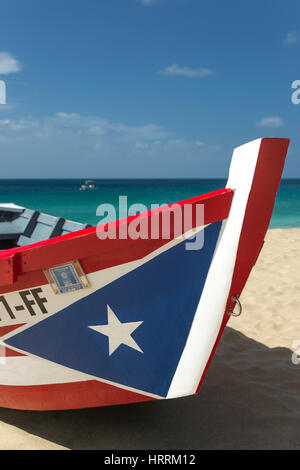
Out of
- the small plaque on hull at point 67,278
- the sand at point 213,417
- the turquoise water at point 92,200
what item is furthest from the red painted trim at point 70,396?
the turquoise water at point 92,200

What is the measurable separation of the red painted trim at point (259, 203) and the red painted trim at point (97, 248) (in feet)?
0.42

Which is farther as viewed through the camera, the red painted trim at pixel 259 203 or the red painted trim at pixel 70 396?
the red painted trim at pixel 70 396

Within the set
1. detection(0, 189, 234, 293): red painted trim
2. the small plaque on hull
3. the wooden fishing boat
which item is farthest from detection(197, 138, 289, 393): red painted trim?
the small plaque on hull

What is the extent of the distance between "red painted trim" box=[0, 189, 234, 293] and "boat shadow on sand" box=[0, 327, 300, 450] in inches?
44.0

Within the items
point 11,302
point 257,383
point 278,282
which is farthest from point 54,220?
point 278,282

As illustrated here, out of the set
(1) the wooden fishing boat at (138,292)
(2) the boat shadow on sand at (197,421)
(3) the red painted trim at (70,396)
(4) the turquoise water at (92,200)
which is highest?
(4) the turquoise water at (92,200)

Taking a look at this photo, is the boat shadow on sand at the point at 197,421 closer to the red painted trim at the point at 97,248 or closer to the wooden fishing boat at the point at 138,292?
the wooden fishing boat at the point at 138,292

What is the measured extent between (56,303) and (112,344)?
38 cm

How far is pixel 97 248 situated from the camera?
1893mm

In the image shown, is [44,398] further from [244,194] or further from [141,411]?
[244,194]

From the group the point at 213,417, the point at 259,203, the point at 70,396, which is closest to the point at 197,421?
the point at 213,417

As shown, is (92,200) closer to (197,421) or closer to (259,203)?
(197,421)

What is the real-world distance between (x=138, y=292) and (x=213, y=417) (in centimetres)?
123

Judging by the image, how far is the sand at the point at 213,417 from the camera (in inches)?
89.5
